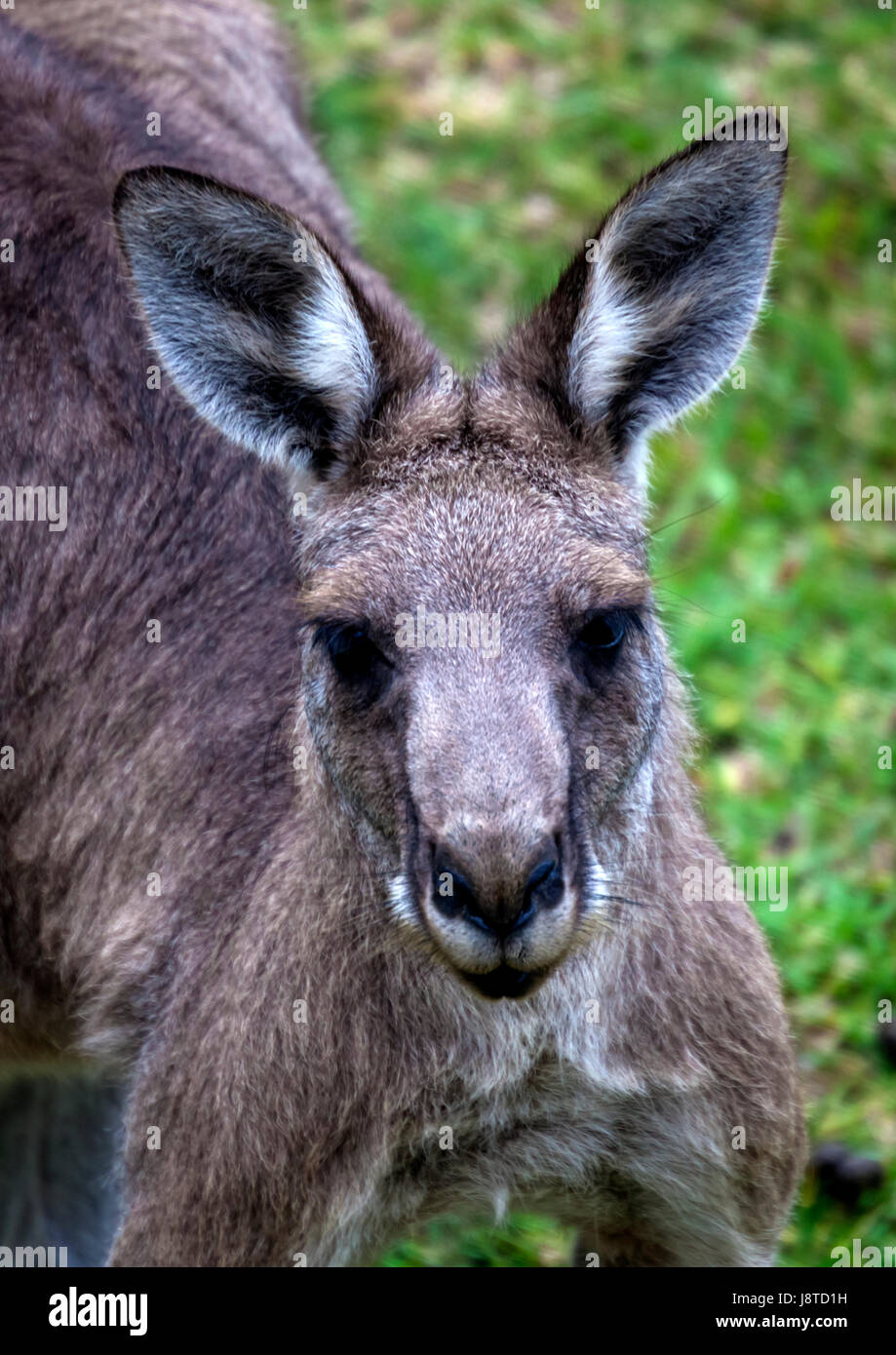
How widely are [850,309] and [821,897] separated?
9.73 ft

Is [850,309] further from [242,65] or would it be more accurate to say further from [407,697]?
[407,697]

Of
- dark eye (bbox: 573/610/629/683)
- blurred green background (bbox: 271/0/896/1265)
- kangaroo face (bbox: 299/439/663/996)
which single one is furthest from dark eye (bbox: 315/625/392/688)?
Answer: blurred green background (bbox: 271/0/896/1265)

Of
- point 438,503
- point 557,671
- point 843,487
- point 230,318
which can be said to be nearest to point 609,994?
point 557,671

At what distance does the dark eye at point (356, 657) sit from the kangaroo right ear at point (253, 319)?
20.1 inches

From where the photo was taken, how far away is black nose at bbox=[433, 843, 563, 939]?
11.1ft

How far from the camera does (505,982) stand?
11.7ft

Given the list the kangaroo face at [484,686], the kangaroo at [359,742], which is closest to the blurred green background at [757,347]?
the kangaroo at [359,742]

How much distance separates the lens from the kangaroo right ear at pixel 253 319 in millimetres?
3953

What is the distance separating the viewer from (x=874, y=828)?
6.43 m

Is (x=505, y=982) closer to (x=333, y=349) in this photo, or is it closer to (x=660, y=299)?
(x=333, y=349)

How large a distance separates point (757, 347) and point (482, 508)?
427 centimetres

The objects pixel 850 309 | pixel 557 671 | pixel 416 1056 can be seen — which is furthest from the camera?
pixel 850 309

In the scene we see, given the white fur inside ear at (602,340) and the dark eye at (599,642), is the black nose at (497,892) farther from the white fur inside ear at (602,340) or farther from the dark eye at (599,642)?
the white fur inside ear at (602,340)

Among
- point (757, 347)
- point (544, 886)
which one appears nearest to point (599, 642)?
point (544, 886)
